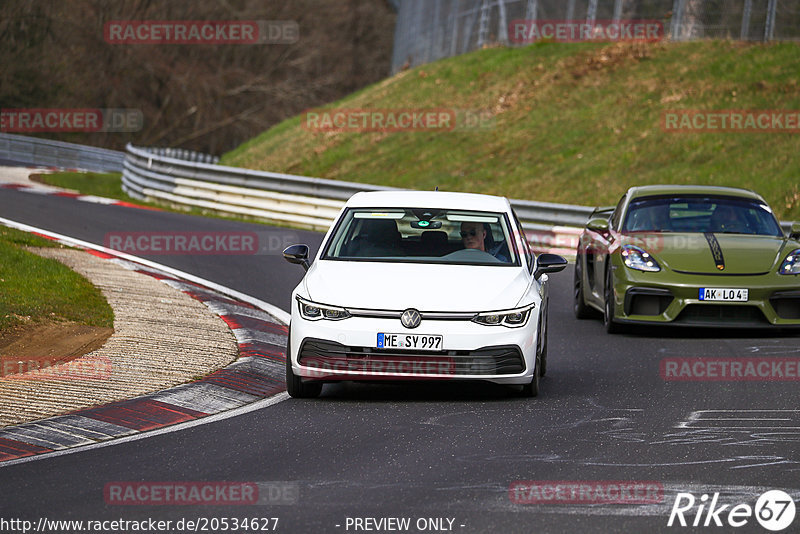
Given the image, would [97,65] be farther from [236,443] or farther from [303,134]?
[236,443]

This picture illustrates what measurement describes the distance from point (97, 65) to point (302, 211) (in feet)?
110

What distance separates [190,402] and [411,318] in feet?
5.26

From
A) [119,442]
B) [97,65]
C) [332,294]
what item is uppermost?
[97,65]

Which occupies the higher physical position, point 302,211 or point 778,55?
point 778,55

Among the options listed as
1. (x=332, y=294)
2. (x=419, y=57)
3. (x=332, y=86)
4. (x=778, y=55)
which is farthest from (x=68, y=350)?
(x=332, y=86)

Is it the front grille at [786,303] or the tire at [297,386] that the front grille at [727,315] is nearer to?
the front grille at [786,303]

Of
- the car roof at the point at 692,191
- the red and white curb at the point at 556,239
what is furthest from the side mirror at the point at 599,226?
the red and white curb at the point at 556,239

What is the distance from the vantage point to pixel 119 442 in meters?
7.43

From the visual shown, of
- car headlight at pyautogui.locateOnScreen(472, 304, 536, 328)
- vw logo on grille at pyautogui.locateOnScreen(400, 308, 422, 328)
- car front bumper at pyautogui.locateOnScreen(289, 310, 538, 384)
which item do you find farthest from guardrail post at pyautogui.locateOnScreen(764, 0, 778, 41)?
vw logo on grille at pyautogui.locateOnScreen(400, 308, 422, 328)

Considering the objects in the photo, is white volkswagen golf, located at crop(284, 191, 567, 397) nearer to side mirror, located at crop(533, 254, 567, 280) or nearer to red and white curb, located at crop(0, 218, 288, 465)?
side mirror, located at crop(533, 254, 567, 280)

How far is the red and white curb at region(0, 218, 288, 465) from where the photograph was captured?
Answer: 740 cm

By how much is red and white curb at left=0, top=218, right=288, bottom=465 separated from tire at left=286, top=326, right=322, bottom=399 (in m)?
0.22

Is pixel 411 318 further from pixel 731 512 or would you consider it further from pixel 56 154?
pixel 56 154

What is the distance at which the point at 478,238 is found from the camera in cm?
993
